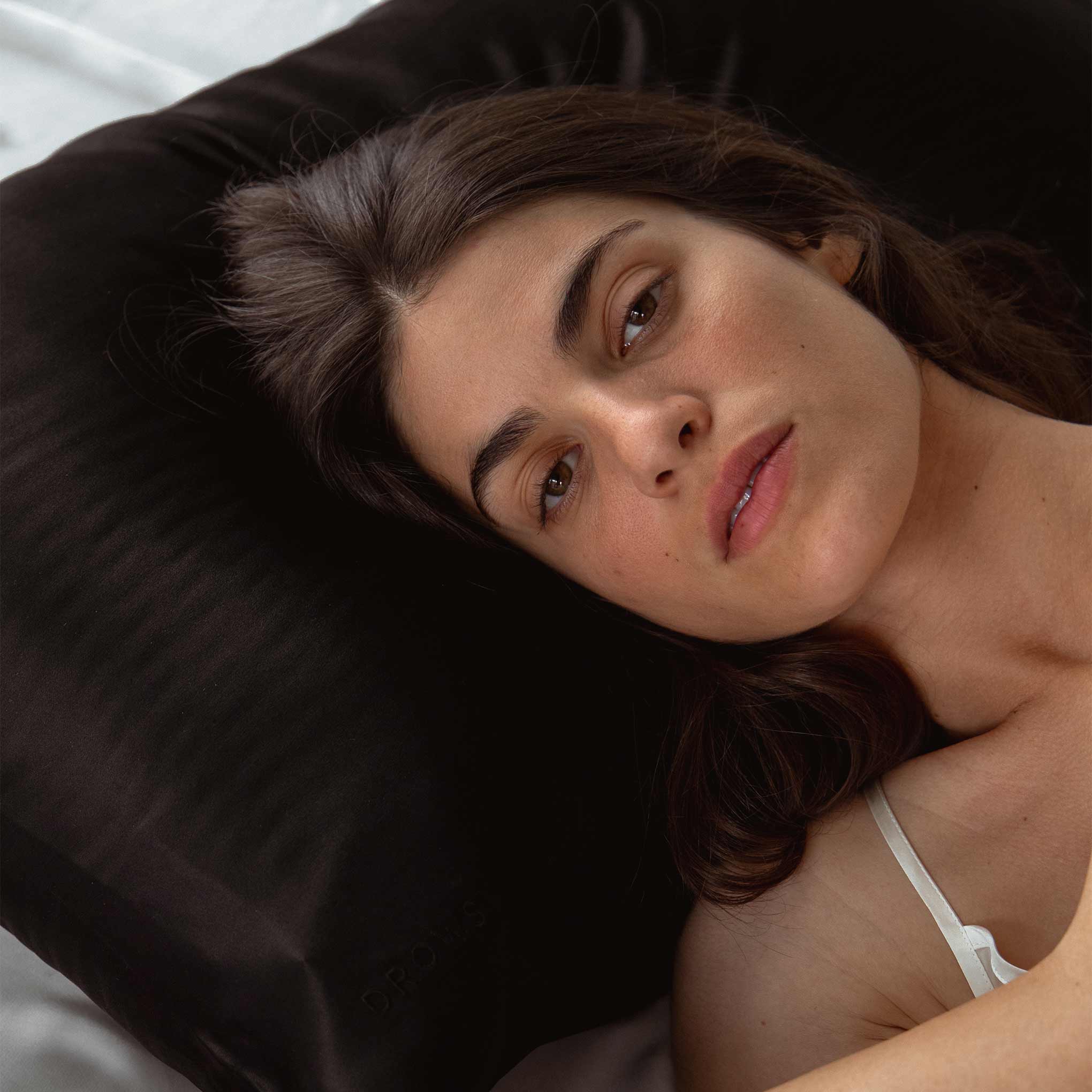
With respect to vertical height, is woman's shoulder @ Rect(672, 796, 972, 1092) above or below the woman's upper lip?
below

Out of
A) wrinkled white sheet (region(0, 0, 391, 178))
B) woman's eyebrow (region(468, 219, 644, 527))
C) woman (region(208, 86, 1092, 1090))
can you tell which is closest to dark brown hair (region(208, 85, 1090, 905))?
woman (region(208, 86, 1092, 1090))

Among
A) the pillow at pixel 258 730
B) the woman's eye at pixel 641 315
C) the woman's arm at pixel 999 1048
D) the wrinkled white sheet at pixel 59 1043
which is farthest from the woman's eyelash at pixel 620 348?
the wrinkled white sheet at pixel 59 1043

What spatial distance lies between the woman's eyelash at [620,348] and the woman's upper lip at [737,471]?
0.17 metres

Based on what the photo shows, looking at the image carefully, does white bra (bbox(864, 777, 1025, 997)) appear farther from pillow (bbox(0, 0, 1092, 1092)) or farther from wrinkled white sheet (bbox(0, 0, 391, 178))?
wrinkled white sheet (bbox(0, 0, 391, 178))

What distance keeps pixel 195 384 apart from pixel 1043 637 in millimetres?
1081

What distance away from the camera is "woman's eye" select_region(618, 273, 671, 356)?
1183 mm

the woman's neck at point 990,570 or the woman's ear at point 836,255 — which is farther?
the woman's ear at point 836,255

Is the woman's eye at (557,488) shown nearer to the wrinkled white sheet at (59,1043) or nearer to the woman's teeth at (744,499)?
the woman's teeth at (744,499)

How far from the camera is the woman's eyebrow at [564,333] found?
1.16 m

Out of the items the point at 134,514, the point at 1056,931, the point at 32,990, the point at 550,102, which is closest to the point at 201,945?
the point at 32,990

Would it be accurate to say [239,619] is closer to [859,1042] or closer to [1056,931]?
[859,1042]

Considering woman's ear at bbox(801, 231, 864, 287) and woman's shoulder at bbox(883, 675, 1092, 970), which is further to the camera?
woman's ear at bbox(801, 231, 864, 287)

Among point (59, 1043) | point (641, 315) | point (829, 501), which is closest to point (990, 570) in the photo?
point (829, 501)

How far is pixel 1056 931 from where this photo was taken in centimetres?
118
